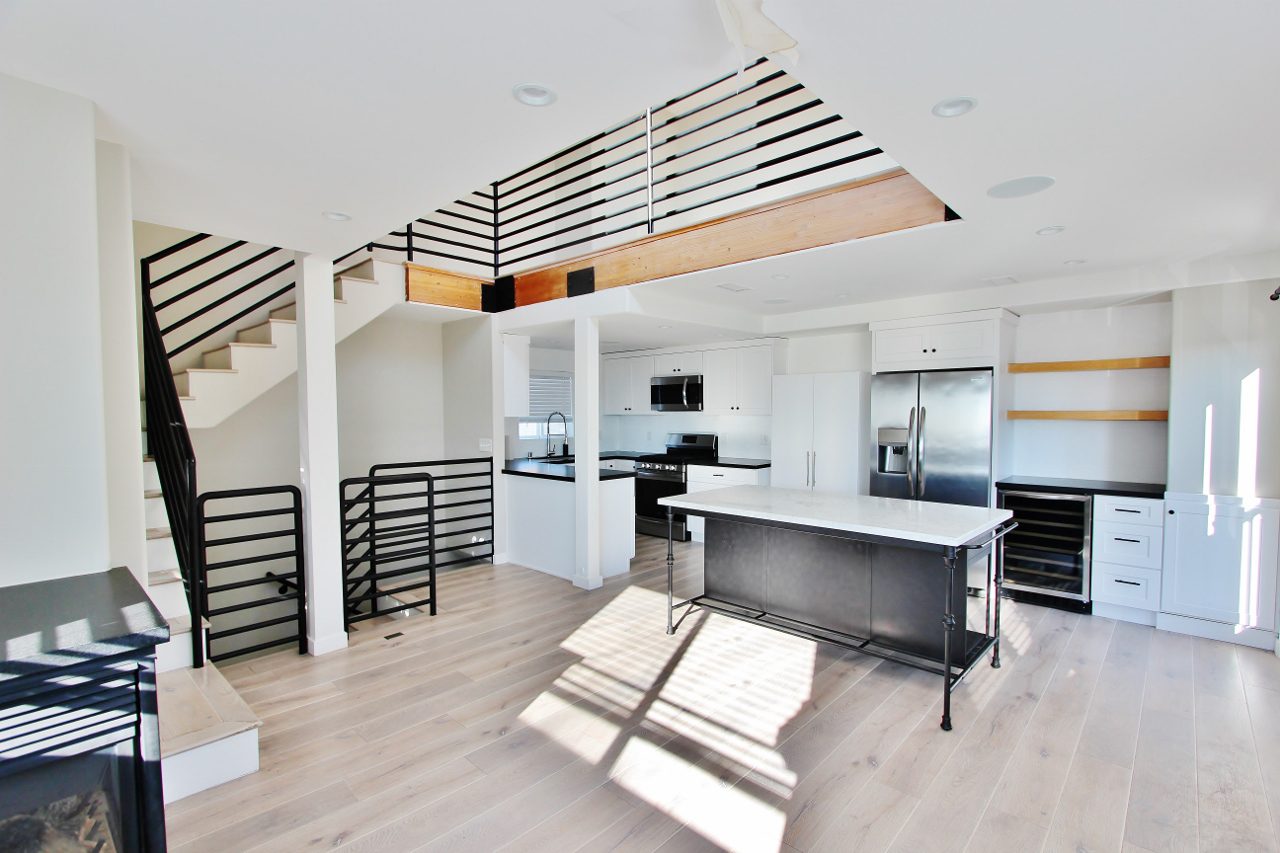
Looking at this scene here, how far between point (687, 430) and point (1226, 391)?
4790 millimetres

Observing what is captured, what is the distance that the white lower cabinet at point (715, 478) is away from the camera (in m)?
6.09

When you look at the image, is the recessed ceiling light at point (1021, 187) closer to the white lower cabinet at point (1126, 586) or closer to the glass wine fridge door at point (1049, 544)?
the glass wine fridge door at point (1049, 544)

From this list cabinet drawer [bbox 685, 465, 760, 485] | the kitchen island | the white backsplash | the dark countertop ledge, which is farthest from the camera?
the white backsplash

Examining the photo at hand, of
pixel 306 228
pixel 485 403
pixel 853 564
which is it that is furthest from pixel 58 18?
pixel 485 403

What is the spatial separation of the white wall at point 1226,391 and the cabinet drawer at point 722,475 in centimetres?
318

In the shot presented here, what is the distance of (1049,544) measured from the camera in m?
4.40

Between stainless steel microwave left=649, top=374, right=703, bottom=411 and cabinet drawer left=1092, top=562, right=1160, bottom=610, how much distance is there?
373cm

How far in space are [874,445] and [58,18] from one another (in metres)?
5.05

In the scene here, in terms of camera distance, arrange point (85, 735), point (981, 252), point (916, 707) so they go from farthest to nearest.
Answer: point (981, 252) < point (916, 707) < point (85, 735)

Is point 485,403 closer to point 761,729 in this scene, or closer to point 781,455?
point 781,455

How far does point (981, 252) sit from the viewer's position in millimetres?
3480

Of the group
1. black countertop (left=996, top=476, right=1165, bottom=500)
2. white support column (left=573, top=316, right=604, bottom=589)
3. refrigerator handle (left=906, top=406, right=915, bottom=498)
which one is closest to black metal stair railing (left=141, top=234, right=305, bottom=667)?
white support column (left=573, top=316, right=604, bottom=589)

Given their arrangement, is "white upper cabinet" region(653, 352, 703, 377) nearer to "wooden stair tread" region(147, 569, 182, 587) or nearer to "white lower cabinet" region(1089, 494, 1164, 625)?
"white lower cabinet" region(1089, 494, 1164, 625)

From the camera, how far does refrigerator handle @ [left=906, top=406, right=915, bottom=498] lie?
4.79 meters
